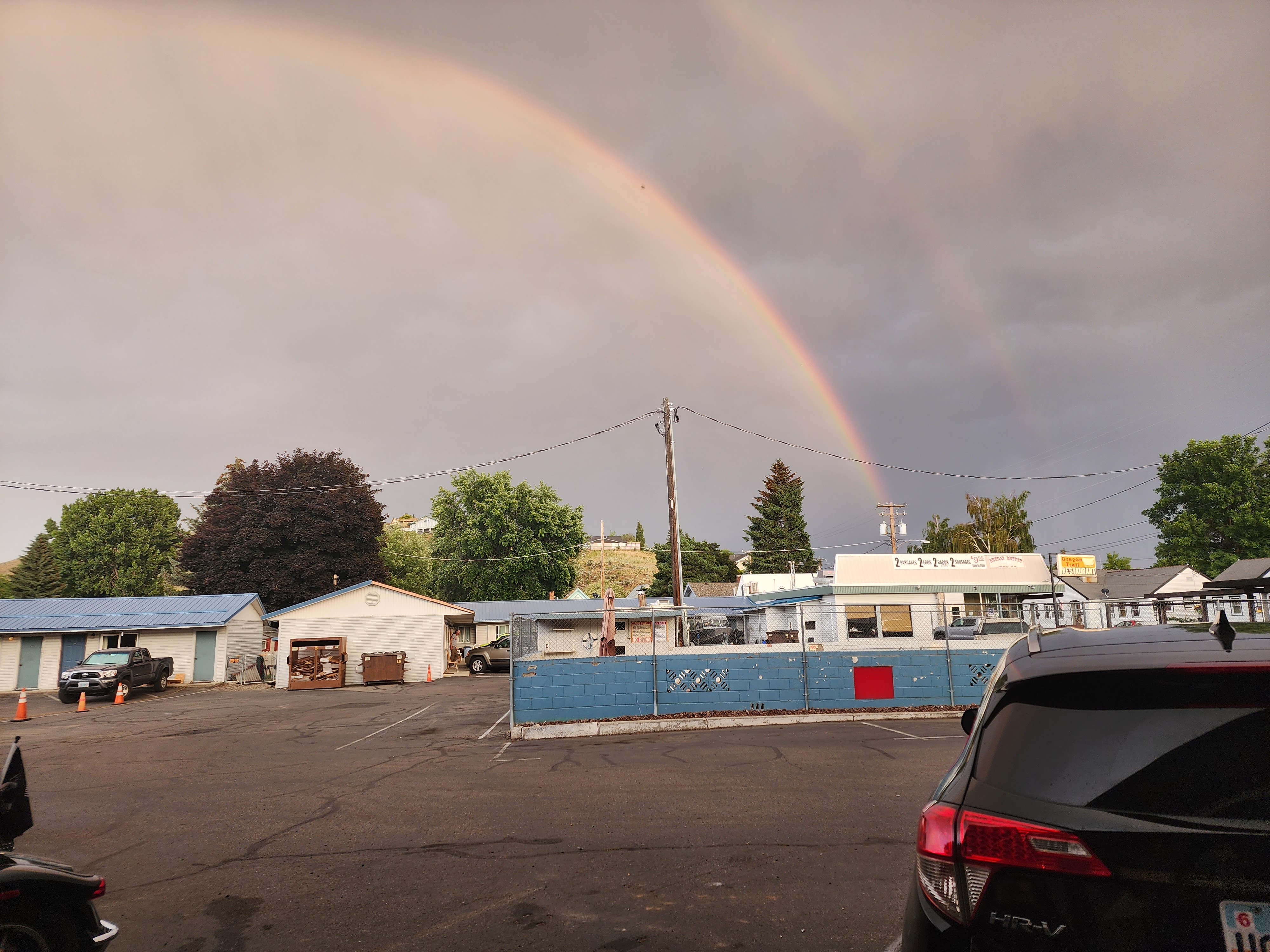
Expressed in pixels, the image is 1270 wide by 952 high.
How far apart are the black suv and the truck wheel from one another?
14.8ft

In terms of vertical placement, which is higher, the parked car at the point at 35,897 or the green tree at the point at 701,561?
the green tree at the point at 701,561

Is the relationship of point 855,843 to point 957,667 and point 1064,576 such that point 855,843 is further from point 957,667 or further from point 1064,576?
point 1064,576

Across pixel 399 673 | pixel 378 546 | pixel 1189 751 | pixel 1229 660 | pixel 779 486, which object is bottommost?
pixel 399 673

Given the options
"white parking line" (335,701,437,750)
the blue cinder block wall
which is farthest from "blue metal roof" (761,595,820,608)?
"white parking line" (335,701,437,750)

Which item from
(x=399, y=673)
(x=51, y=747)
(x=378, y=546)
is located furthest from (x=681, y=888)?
(x=378, y=546)

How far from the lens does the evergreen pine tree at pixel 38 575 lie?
68.1 metres

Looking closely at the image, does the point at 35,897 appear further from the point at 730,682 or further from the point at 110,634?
the point at 110,634

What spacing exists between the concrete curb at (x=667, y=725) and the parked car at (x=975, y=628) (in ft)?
27.1

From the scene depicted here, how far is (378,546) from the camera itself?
57.9m

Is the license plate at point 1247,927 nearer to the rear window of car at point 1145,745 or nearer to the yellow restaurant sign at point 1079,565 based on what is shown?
the rear window of car at point 1145,745

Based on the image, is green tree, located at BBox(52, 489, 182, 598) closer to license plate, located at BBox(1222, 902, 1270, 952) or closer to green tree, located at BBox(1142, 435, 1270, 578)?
license plate, located at BBox(1222, 902, 1270, 952)

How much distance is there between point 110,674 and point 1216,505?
76.9 meters

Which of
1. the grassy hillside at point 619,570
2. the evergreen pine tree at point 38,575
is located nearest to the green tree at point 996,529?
the grassy hillside at point 619,570

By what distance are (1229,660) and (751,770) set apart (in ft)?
29.7
